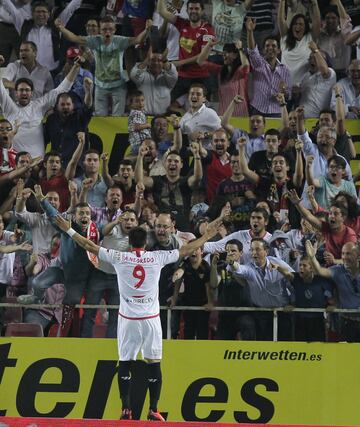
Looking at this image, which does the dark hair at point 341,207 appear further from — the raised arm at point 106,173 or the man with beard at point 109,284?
the raised arm at point 106,173

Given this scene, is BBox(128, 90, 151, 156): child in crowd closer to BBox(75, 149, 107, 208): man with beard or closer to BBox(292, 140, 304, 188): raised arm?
BBox(75, 149, 107, 208): man with beard

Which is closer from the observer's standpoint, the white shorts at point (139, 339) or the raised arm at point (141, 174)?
the white shorts at point (139, 339)

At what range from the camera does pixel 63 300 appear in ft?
52.9

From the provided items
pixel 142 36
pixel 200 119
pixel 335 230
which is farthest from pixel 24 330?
pixel 142 36

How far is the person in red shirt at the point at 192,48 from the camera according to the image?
66.1 feet

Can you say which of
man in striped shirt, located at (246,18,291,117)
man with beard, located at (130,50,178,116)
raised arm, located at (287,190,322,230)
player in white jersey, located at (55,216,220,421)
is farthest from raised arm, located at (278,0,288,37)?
player in white jersey, located at (55,216,220,421)

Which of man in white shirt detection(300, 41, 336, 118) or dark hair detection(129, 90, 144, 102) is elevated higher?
man in white shirt detection(300, 41, 336, 118)

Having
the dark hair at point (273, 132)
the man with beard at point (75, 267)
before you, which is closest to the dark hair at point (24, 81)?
the dark hair at point (273, 132)

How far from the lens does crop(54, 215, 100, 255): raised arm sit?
1459cm

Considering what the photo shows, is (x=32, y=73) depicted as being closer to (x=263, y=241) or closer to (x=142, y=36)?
(x=142, y=36)

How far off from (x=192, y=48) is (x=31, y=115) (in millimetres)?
2709

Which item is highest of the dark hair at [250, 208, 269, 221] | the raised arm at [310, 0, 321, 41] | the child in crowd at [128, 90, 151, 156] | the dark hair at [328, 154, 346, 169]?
the raised arm at [310, 0, 321, 41]

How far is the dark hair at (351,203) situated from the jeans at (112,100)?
4396mm

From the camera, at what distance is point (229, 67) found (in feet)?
64.8
